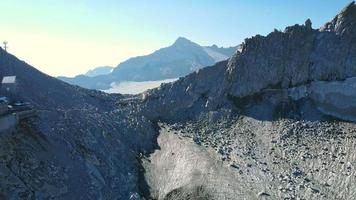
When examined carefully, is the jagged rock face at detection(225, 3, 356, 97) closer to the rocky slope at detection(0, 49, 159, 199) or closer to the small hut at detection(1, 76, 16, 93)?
the rocky slope at detection(0, 49, 159, 199)

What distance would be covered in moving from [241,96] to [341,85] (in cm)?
1831

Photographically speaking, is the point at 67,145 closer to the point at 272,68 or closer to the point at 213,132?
the point at 213,132

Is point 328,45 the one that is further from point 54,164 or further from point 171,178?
point 54,164

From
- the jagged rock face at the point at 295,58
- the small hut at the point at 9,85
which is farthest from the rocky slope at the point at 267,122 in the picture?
the small hut at the point at 9,85

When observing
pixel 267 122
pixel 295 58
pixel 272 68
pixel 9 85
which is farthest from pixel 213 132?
pixel 9 85

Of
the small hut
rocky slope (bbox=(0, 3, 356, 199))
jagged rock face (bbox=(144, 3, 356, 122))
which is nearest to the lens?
rocky slope (bbox=(0, 3, 356, 199))

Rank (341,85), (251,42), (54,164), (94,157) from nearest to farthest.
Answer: (54,164) < (94,157) < (341,85) < (251,42)

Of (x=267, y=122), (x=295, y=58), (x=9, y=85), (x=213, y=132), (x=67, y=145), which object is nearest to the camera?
(x=67, y=145)

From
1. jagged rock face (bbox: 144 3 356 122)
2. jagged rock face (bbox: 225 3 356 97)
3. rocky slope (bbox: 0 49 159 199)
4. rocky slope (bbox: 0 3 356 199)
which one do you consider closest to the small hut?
rocky slope (bbox: 0 49 159 199)

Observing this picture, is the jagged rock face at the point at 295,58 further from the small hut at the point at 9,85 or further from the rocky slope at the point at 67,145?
the small hut at the point at 9,85

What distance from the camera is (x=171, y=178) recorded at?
7988 centimetres

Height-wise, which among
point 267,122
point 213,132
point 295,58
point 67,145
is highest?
point 295,58

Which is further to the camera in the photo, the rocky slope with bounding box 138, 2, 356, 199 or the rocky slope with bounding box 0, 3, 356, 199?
the rocky slope with bounding box 138, 2, 356, 199

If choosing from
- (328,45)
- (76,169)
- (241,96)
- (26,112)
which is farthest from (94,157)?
(328,45)
